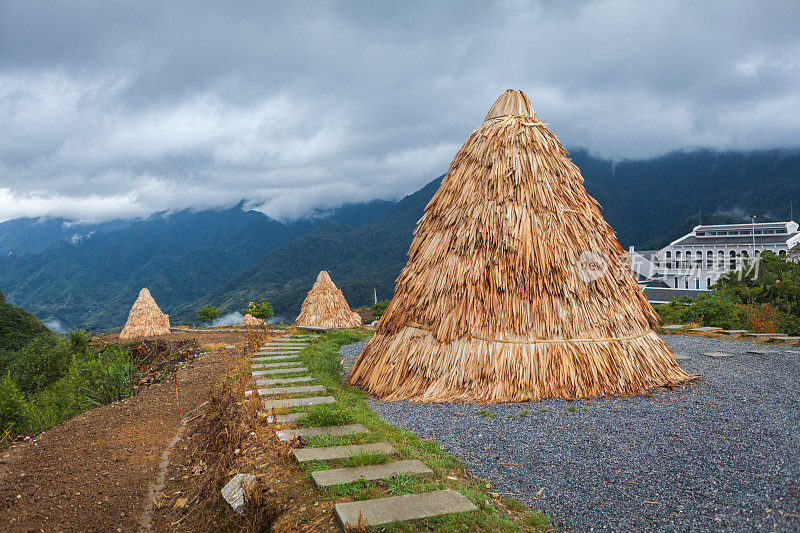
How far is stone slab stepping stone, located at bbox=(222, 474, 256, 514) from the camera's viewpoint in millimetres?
3662

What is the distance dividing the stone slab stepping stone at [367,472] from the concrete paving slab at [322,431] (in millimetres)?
861

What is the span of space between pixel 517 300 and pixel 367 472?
3.70 meters

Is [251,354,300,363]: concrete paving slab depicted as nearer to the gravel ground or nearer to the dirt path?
the dirt path

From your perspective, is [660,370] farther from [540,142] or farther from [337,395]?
[337,395]

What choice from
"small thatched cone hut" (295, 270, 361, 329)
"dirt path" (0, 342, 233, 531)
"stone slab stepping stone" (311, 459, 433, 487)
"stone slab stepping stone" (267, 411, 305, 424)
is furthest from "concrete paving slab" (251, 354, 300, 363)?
"small thatched cone hut" (295, 270, 361, 329)

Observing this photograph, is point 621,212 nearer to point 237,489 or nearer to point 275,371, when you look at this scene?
point 275,371

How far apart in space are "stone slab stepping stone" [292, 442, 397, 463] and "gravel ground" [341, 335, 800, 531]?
2.40ft

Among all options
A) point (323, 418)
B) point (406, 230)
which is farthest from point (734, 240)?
point (406, 230)

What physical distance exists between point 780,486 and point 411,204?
140m

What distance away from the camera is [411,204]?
464 ft

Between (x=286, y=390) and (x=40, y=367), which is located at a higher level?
(x=286, y=390)

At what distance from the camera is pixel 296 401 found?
5.93 metres

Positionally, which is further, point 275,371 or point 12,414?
point 275,371

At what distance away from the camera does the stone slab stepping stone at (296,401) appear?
569 cm
